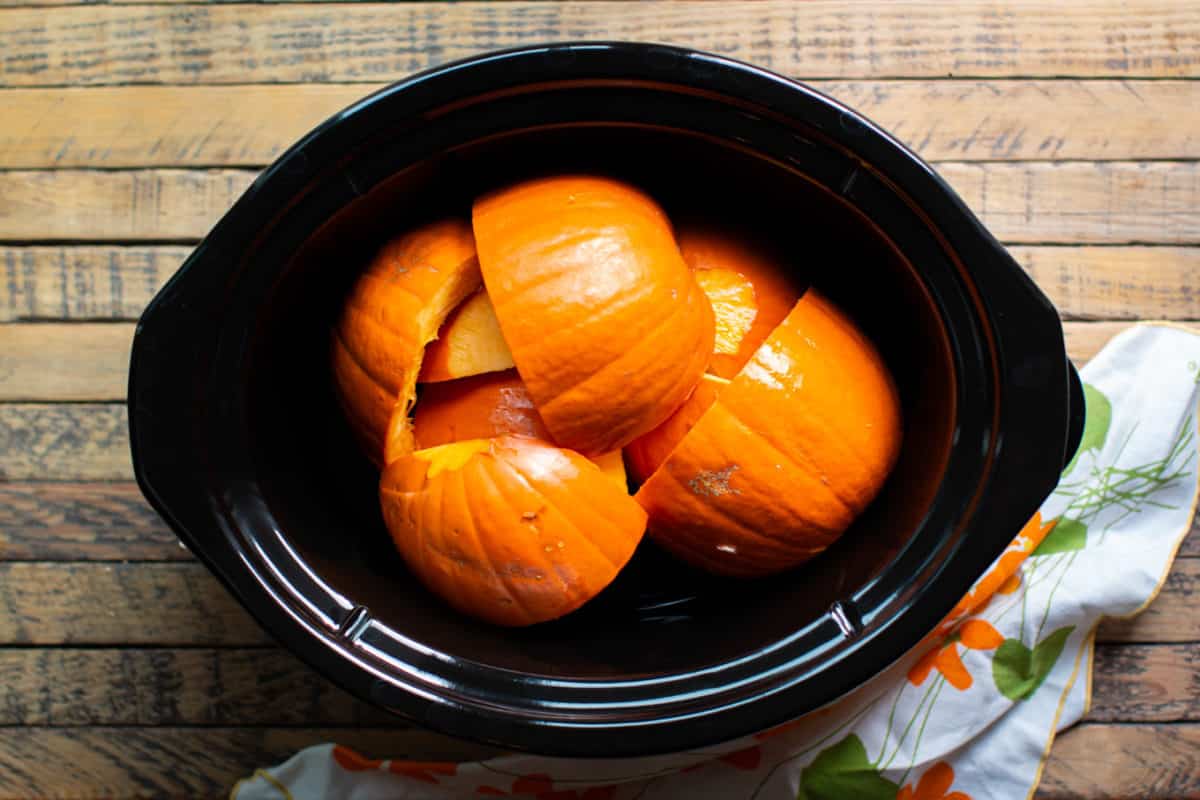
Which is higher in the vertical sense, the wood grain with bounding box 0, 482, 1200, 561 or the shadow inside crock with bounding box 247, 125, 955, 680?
the shadow inside crock with bounding box 247, 125, 955, 680

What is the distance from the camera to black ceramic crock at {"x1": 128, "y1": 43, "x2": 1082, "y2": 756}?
0.66m

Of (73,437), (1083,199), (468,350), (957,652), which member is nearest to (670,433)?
(468,350)

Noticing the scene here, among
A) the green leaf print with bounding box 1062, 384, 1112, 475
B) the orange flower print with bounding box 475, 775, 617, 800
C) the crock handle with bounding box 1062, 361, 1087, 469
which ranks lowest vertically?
the orange flower print with bounding box 475, 775, 617, 800

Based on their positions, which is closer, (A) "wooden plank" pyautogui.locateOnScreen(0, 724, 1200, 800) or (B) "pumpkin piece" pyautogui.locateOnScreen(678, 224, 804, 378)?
(B) "pumpkin piece" pyautogui.locateOnScreen(678, 224, 804, 378)

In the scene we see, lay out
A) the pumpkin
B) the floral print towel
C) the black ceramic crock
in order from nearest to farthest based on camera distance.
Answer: the black ceramic crock, the pumpkin, the floral print towel

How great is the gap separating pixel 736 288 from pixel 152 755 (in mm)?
781

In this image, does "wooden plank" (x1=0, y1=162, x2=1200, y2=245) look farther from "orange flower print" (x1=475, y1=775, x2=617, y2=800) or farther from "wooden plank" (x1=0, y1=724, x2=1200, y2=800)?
"orange flower print" (x1=475, y1=775, x2=617, y2=800)

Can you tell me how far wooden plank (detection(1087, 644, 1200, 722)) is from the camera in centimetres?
99

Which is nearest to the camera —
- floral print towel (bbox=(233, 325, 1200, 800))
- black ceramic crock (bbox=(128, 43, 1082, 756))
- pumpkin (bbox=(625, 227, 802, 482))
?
black ceramic crock (bbox=(128, 43, 1082, 756))

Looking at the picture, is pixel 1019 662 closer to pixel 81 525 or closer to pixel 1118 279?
pixel 1118 279

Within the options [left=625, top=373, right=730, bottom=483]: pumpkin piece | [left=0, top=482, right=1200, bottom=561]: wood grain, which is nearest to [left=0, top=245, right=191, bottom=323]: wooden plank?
[left=0, top=482, right=1200, bottom=561]: wood grain

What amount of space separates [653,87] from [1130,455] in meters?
0.67

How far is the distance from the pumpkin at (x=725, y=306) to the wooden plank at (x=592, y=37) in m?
0.28

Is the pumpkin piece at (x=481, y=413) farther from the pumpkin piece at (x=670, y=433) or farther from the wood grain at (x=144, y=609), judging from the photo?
the wood grain at (x=144, y=609)
